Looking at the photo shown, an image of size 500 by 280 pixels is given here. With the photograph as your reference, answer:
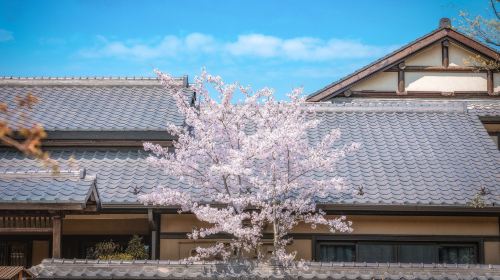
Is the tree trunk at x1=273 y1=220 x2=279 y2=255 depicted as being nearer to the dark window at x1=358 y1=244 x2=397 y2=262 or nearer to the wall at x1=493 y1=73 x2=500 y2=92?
the dark window at x1=358 y1=244 x2=397 y2=262

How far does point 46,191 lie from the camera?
1158cm

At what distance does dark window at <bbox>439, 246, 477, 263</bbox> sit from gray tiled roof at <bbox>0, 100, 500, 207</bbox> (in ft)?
3.66

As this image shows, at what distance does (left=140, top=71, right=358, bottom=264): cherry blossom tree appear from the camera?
1227cm

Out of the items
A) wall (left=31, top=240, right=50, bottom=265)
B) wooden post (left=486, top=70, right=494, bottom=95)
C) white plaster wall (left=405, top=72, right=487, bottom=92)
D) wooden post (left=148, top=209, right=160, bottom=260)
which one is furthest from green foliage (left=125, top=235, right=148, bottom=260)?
wooden post (left=486, top=70, right=494, bottom=95)

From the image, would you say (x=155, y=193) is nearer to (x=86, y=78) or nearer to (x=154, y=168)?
(x=154, y=168)

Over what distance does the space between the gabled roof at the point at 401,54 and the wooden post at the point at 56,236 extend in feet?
33.5

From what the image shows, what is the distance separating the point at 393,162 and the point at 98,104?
281 inches

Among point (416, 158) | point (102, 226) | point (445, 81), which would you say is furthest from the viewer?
point (445, 81)

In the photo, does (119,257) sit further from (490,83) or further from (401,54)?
(490,83)

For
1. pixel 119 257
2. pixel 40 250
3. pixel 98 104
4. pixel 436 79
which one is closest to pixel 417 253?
pixel 119 257

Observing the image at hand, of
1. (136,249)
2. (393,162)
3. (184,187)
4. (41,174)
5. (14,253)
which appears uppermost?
(393,162)

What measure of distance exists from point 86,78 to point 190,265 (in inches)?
371

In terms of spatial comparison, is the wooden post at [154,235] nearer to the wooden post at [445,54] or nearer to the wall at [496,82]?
the wooden post at [445,54]

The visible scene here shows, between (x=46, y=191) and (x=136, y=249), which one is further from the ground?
(x=46, y=191)
